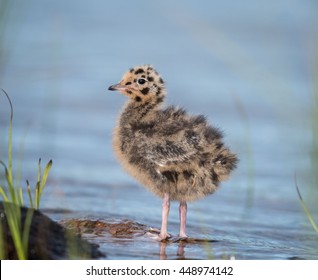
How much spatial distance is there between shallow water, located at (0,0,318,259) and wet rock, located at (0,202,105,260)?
36 cm

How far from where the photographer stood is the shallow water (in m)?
6.27

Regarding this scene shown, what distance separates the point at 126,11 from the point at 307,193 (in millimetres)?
13630

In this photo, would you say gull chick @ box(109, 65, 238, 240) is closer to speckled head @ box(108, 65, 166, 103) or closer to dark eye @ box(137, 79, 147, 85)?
speckled head @ box(108, 65, 166, 103)

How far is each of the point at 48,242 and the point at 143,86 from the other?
2185 mm

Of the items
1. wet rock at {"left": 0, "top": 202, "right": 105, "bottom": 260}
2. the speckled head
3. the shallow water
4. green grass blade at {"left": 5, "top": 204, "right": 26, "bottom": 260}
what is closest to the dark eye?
the speckled head

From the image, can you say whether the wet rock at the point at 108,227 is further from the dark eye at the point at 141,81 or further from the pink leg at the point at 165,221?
the dark eye at the point at 141,81

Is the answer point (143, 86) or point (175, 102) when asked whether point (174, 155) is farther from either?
point (175, 102)

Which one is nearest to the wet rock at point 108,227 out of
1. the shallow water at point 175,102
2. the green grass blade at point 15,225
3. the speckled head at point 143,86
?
the shallow water at point 175,102

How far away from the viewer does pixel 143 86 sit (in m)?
7.48

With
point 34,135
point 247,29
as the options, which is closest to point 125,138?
point 34,135

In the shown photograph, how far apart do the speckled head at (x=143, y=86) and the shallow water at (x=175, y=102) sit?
48 cm

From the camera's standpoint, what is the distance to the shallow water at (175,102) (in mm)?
6270

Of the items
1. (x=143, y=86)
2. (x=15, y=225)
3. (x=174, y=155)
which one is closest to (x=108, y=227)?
(x=174, y=155)
